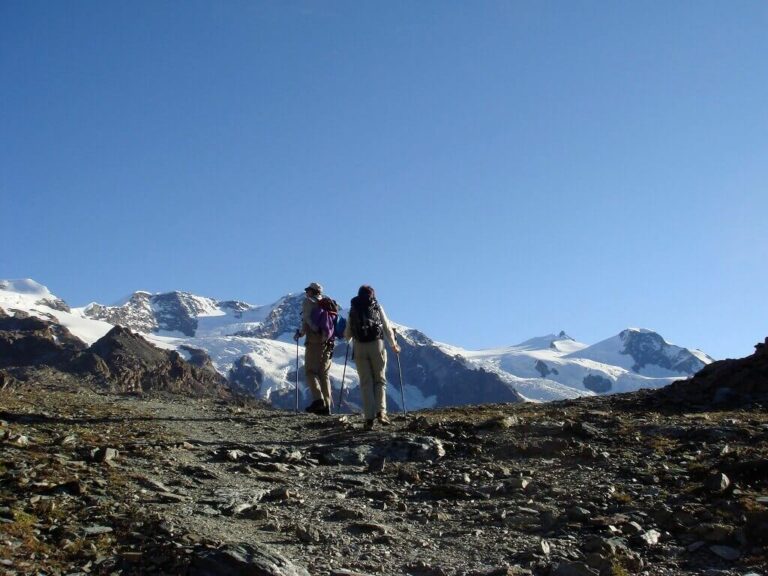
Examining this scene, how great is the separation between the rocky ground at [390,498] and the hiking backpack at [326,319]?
409 cm

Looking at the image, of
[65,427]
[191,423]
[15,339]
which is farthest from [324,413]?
[15,339]

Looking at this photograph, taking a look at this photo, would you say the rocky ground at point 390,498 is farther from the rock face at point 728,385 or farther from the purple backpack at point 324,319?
the rock face at point 728,385

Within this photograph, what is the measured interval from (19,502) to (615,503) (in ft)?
22.1

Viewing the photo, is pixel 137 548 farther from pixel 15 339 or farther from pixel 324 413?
pixel 15 339

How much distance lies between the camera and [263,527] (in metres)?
8.04

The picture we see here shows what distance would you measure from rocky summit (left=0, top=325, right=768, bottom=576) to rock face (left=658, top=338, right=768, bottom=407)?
11.5 feet

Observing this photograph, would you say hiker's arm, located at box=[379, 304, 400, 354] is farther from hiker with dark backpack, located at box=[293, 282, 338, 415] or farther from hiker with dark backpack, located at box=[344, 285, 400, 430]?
hiker with dark backpack, located at box=[293, 282, 338, 415]

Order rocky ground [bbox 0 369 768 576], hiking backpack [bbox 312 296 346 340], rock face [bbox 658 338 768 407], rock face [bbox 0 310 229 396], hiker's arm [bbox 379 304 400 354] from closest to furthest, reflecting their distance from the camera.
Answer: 1. rocky ground [bbox 0 369 768 576]
2. hiker's arm [bbox 379 304 400 354]
3. hiking backpack [bbox 312 296 346 340]
4. rock face [bbox 658 338 768 407]
5. rock face [bbox 0 310 229 396]

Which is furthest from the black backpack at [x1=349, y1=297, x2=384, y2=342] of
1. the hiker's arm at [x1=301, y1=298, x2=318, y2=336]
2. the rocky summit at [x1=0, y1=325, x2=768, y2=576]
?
the hiker's arm at [x1=301, y1=298, x2=318, y2=336]

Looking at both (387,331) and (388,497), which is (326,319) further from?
(388,497)

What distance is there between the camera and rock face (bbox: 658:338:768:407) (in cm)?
1898

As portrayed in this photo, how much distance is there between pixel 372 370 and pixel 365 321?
1035 mm

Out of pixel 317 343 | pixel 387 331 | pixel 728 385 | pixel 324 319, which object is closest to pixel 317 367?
pixel 317 343

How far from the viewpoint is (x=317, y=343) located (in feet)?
61.1
